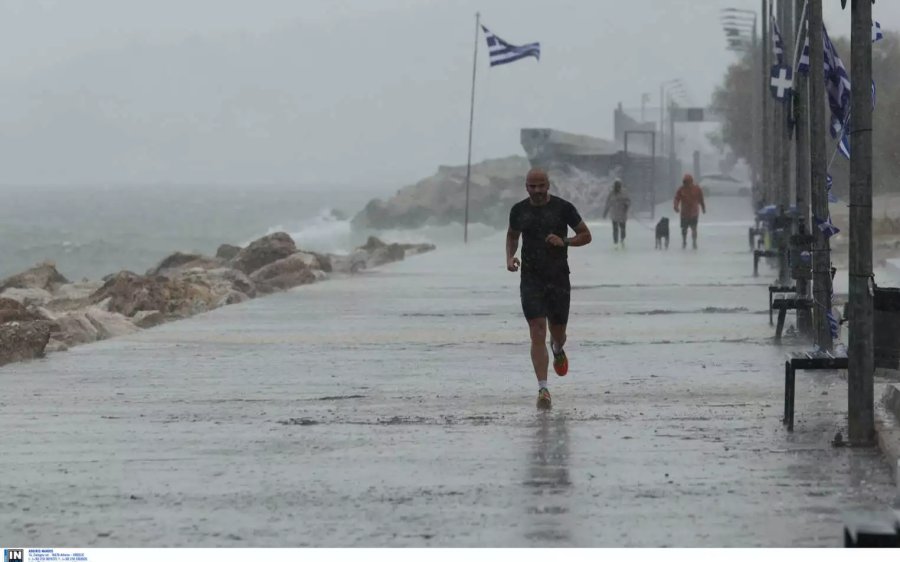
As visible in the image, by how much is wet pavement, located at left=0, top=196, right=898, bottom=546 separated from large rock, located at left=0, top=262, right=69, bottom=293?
21.2 m

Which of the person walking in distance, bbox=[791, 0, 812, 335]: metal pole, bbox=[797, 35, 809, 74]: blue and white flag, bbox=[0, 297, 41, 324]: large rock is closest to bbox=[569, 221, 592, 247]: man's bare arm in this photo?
bbox=[797, 35, 809, 74]: blue and white flag

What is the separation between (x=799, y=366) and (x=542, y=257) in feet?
6.82

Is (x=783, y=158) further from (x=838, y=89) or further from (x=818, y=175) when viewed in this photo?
(x=838, y=89)

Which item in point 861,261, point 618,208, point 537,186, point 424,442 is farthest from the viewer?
point 618,208

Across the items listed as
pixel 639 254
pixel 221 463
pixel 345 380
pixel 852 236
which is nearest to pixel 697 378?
pixel 345 380

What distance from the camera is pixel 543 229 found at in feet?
42.6

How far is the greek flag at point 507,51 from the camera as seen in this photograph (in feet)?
163

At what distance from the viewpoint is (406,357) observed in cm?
1714

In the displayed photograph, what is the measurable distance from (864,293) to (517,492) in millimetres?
2643

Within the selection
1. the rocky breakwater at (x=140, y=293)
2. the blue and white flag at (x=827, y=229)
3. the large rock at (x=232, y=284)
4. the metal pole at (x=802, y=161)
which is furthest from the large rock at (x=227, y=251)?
the blue and white flag at (x=827, y=229)

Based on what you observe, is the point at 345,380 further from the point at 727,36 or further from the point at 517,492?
the point at 727,36

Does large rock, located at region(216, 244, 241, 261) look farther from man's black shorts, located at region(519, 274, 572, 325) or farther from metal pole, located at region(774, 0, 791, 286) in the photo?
man's black shorts, located at region(519, 274, 572, 325)

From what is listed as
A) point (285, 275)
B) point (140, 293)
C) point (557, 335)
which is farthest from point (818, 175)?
point (285, 275)

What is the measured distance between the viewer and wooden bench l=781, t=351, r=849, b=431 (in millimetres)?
11727
